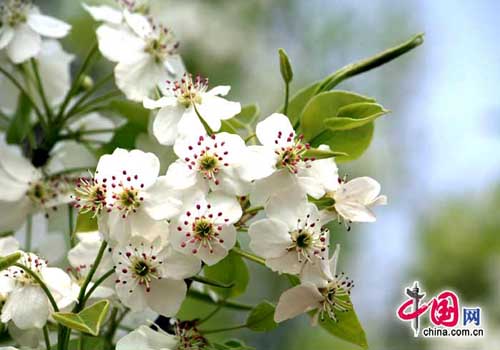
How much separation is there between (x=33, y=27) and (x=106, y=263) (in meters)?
0.33

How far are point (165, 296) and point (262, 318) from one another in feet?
0.36

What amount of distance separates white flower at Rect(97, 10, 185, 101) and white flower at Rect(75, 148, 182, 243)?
201 mm

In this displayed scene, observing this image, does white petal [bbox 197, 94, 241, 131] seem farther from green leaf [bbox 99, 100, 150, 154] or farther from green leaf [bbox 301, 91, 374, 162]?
green leaf [bbox 99, 100, 150, 154]

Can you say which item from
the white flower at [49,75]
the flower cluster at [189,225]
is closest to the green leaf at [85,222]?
the flower cluster at [189,225]

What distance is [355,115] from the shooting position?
0.77 metres

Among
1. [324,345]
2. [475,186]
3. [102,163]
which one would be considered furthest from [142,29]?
[475,186]

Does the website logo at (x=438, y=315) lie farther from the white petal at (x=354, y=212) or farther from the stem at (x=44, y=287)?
the stem at (x=44, y=287)

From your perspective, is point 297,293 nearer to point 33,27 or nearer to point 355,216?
point 355,216

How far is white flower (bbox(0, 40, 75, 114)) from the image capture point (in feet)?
3.33

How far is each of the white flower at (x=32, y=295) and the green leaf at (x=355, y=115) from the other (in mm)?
271

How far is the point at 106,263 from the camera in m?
0.77

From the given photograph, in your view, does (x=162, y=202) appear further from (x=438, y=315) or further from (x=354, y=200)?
(x=438, y=315)

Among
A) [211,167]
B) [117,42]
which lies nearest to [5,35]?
[117,42]

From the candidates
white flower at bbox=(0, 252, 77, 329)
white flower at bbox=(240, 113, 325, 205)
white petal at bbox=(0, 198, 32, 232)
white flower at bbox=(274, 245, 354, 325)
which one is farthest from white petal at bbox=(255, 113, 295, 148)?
white petal at bbox=(0, 198, 32, 232)
